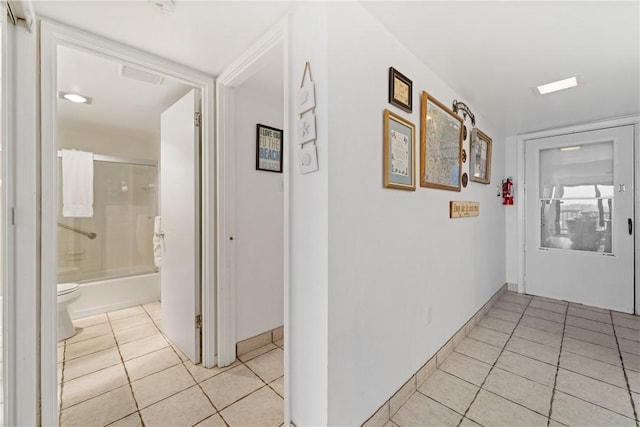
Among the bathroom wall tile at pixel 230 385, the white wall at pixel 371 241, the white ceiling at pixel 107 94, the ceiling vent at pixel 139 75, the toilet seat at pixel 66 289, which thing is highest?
the white ceiling at pixel 107 94

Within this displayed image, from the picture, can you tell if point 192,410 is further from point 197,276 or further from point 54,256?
point 54,256

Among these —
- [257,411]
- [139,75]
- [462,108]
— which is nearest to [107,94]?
[139,75]

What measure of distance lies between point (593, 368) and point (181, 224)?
126 inches

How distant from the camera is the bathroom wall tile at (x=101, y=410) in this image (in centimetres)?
147

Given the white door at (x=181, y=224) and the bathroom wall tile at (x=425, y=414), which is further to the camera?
the white door at (x=181, y=224)

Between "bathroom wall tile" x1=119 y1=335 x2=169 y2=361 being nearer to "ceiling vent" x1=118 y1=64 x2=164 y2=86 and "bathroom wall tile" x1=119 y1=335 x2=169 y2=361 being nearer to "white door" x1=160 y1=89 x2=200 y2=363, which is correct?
"white door" x1=160 y1=89 x2=200 y2=363

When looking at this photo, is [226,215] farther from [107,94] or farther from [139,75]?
[107,94]

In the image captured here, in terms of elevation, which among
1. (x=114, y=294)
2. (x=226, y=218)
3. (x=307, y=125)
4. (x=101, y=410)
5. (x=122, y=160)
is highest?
(x=122, y=160)

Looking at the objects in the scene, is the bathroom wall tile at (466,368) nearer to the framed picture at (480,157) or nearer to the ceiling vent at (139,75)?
the framed picture at (480,157)

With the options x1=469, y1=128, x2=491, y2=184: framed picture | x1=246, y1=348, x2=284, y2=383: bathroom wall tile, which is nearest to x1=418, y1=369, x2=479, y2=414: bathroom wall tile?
x1=246, y1=348, x2=284, y2=383: bathroom wall tile

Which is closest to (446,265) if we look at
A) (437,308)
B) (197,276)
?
(437,308)

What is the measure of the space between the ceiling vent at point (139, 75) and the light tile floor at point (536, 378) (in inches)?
106

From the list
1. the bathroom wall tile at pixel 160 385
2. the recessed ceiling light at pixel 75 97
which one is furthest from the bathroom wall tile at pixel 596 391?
the recessed ceiling light at pixel 75 97

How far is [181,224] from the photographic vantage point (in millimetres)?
2107
